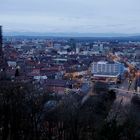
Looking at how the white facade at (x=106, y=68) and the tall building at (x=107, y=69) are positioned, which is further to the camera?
the white facade at (x=106, y=68)

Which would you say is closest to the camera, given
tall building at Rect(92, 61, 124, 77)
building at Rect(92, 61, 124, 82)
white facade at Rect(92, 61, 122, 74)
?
building at Rect(92, 61, 124, 82)

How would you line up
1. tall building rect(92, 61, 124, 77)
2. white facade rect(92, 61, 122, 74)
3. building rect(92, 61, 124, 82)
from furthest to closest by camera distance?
white facade rect(92, 61, 122, 74) < tall building rect(92, 61, 124, 77) < building rect(92, 61, 124, 82)

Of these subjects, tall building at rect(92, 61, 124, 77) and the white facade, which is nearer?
tall building at rect(92, 61, 124, 77)

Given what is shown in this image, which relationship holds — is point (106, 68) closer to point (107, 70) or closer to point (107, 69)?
point (107, 69)

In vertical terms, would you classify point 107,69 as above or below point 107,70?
above

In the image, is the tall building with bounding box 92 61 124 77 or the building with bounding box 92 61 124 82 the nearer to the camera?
the building with bounding box 92 61 124 82

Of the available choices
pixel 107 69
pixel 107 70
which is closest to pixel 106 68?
pixel 107 69

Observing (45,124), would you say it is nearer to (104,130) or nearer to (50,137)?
(50,137)

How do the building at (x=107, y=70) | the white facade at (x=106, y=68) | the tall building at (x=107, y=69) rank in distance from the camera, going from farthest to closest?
1. the white facade at (x=106, y=68)
2. the tall building at (x=107, y=69)
3. the building at (x=107, y=70)

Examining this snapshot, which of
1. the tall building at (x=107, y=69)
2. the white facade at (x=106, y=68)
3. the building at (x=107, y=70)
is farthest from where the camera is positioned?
the white facade at (x=106, y=68)

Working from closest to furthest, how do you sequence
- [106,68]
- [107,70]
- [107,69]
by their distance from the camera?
[107,70]
[107,69]
[106,68]

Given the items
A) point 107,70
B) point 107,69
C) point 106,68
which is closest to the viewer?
A: point 107,70
